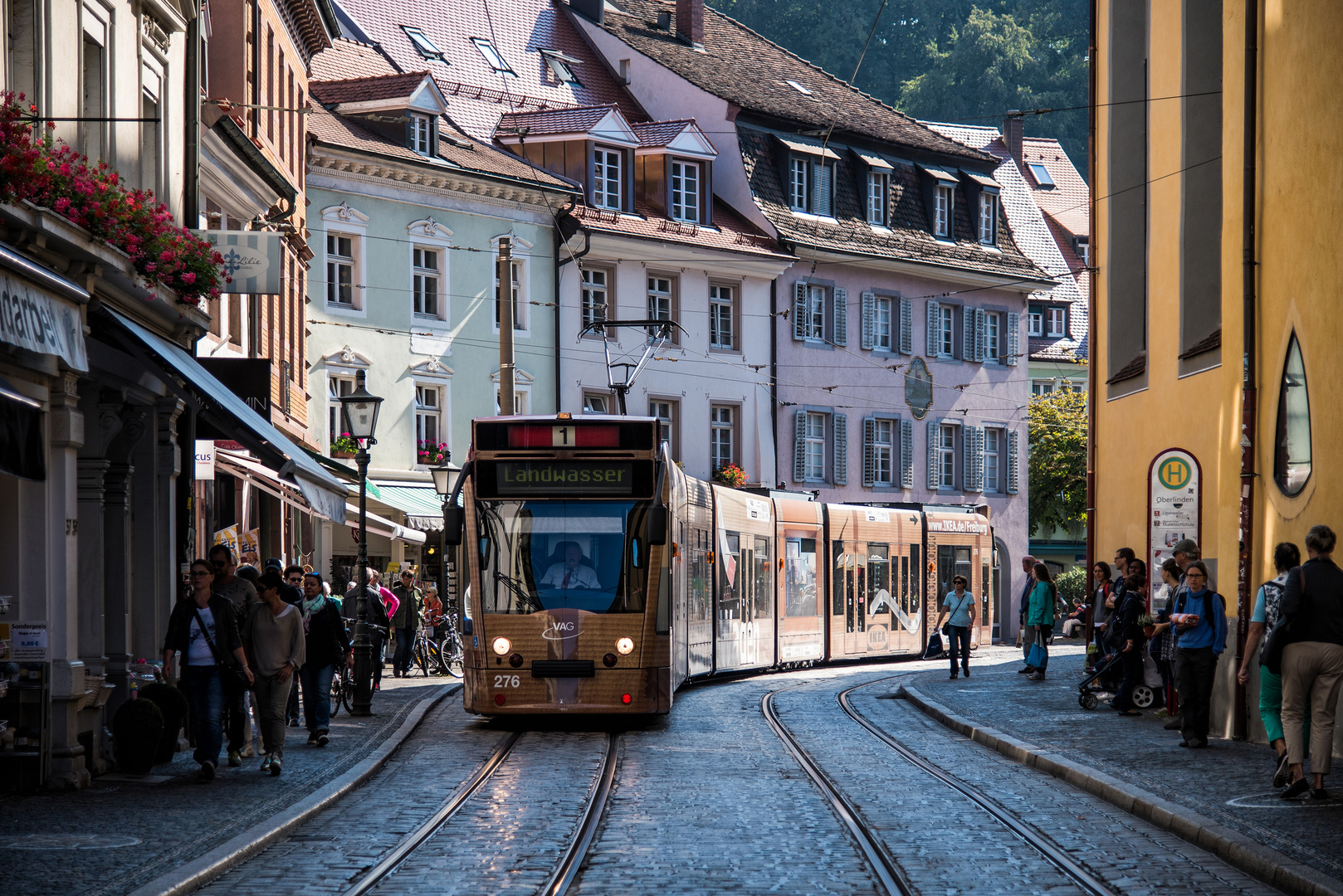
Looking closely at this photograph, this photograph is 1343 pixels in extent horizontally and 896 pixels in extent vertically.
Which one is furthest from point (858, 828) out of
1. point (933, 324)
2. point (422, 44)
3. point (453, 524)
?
point (933, 324)

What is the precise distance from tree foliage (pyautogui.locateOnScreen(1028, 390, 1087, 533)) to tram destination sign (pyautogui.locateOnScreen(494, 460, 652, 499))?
40162 millimetres

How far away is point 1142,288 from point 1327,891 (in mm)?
16766

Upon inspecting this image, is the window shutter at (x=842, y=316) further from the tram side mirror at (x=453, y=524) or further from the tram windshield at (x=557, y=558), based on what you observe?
the tram side mirror at (x=453, y=524)

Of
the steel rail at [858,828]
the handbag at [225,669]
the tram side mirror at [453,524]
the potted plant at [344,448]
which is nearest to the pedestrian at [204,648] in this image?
the handbag at [225,669]

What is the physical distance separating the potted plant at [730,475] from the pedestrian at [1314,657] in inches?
1237

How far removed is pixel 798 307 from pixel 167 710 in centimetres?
3342

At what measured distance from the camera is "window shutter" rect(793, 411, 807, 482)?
4678 cm

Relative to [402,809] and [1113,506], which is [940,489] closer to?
[1113,506]

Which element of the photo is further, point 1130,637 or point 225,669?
point 1130,637

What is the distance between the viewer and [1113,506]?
24.7m

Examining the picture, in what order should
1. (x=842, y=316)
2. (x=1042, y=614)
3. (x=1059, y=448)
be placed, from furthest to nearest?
(x=1059, y=448) < (x=842, y=316) < (x=1042, y=614)

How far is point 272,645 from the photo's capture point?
14.6 metres

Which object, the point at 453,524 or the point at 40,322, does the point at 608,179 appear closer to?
the point at 453,524

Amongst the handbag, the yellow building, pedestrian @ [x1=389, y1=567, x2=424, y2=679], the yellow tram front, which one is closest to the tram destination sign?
the yellow tram front
